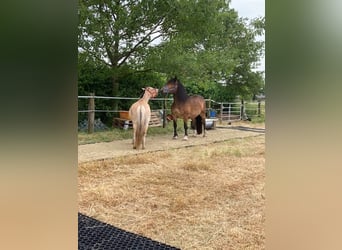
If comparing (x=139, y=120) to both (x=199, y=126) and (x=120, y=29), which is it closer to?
(x=199, y=126)

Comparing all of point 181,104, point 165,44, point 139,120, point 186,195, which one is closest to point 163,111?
point 181,104

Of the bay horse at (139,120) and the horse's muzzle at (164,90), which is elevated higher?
the horse's muzzle at (164,90)

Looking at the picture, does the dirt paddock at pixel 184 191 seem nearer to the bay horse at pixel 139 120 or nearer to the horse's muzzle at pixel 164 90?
the bay horse at pixel 139 120

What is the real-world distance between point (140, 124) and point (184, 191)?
1640mm

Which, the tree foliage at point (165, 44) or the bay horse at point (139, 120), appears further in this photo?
the tree foliage at point (165, 44)

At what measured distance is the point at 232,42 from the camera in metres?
5.65

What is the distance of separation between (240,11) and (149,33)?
4.92 ft

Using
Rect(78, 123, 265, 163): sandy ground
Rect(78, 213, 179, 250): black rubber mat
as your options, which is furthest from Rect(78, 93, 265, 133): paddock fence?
Rect(78, 213, 179, 250): black rubber mat

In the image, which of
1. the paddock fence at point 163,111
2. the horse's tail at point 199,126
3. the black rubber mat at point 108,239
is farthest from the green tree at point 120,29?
the black rubber mat at point 108,239

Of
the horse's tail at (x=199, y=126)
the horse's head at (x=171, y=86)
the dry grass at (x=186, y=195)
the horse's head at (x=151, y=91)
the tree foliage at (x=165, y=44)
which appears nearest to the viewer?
the dry grass at (x=186, y=195)

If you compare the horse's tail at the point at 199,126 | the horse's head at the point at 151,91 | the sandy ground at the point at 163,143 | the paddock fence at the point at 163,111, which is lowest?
the sandy ground at the point at 163,143

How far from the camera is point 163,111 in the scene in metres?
5.55

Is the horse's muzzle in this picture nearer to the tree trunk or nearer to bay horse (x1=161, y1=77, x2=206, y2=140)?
bay horse (x1=161, y1=77, x2=206, y2=140)

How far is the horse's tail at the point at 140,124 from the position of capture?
15.1 feet
